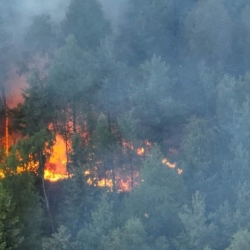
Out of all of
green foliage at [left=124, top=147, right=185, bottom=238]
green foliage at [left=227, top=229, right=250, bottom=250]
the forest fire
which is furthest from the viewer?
the forest fire

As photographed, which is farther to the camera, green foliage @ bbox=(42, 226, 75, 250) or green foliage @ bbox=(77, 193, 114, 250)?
green foliage @ bbox=(77, 193, 114, 250)

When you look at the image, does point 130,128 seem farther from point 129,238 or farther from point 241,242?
point 241,242

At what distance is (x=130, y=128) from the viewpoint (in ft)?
57.6

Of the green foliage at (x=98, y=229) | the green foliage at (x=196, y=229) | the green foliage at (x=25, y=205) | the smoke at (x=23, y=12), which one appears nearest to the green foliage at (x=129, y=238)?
the green foliage at (x=98, y=229)

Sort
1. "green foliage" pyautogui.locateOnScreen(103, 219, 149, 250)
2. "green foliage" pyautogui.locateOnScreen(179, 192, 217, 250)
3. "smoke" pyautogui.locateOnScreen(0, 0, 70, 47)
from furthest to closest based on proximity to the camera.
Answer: "smoke" pyautogui.locateOnScreen(0, 0, 70, 47) < "green foliage" pyautogui.locateOnScreen(179, 192, 217, 250) < "green foliage" pyautogui.locateOnScreen(103, 219, 149, 250)

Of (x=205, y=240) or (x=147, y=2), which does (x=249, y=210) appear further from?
(x=147, y=2)

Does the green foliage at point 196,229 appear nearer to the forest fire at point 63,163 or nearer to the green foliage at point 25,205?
the forest fire at point 63,163

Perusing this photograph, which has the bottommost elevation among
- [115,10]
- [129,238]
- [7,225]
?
[129,238]

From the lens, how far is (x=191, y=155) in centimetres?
1702

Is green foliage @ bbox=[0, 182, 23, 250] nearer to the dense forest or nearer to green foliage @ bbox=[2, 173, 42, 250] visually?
the dense forest

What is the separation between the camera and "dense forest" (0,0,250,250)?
15258 mm

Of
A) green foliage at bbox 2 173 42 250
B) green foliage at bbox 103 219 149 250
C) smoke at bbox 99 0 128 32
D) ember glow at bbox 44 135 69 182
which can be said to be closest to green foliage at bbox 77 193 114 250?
green foliage at bbox 103 219 149 250

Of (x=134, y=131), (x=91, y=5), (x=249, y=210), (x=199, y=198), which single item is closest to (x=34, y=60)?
(x=91, y=5)

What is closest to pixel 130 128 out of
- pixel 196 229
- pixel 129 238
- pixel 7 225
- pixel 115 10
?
pixel 196 229
